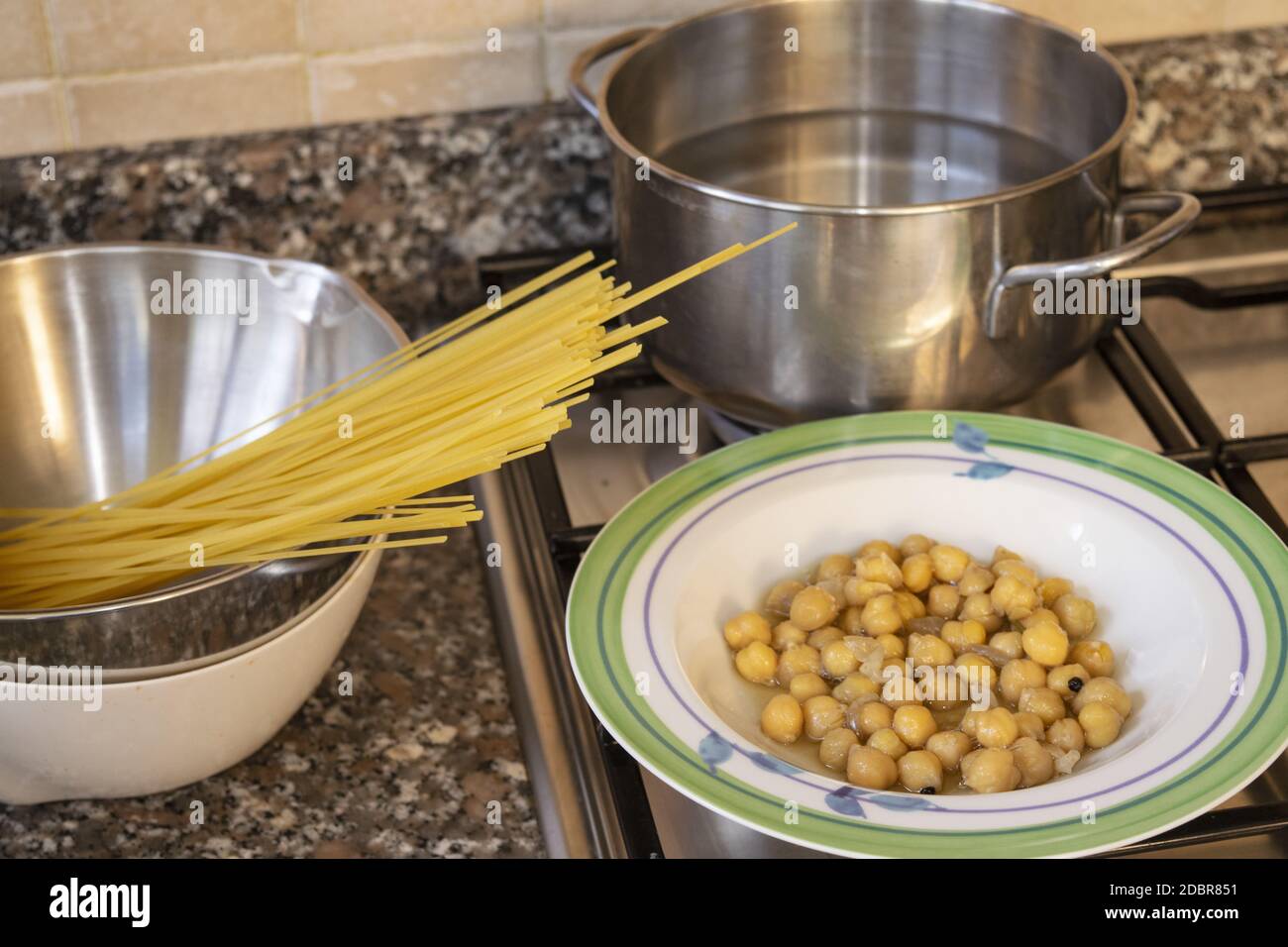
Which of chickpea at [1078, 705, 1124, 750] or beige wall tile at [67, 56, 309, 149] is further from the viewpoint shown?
beige wall tile at [67, 56, 309, 149]

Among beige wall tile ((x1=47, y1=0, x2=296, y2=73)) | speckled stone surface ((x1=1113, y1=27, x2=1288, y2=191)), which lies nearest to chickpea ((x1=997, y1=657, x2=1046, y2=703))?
speckled stone surface ((x1=1113, y1=27, x2=1288, y2=191))

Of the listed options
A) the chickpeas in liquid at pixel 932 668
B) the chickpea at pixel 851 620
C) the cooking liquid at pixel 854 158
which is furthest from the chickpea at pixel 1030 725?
the cooking liquid at pixel 854 158

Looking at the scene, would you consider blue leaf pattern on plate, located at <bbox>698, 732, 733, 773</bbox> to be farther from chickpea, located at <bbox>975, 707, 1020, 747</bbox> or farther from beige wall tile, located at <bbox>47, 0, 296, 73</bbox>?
beige wall tile, located at <bbox>47, 0, 296, 73</bbox>

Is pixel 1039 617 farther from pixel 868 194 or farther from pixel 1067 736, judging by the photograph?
pixel 868 194

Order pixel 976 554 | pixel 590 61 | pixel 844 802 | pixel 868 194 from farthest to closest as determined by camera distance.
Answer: pixel 868 194
pixel 590 61
pixel 976 554
pixel 844 802

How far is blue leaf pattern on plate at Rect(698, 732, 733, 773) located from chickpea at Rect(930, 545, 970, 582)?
0.67ft

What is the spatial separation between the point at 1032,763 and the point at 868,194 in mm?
485

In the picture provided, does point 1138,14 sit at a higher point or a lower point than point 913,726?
higher

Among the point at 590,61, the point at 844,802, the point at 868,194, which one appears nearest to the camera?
the point at 844,802

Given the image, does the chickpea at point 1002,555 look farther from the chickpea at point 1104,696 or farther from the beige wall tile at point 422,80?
the beige wall tile at point 422,80

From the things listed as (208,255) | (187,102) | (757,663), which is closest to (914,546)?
(757,663)

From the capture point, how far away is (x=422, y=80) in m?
1.04

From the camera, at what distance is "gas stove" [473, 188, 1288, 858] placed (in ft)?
2.31

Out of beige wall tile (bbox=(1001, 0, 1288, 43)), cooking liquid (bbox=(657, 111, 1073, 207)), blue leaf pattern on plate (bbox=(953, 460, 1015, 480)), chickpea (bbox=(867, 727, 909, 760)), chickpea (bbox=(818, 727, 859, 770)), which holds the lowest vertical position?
chickpea (bbox=(818, 727, 859, 770))
